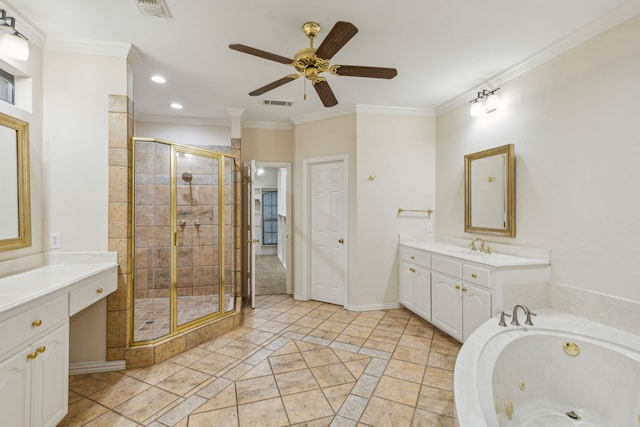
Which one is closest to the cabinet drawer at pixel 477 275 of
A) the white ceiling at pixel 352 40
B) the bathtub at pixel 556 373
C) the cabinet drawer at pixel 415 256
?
the bathtub at pixel 556 373

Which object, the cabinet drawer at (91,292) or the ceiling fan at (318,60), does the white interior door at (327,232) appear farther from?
the cabinet drawer at (91,292)

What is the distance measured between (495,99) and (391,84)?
1.05m

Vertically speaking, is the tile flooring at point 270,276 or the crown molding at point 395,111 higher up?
the crown molding at point 395,111

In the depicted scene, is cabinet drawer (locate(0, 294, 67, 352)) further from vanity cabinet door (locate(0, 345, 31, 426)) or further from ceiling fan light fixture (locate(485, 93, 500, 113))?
ceiling fan light fixture (locate(485, 93, 500, 113))

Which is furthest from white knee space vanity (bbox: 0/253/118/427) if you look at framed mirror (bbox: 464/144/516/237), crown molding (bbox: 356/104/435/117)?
framed mirror (bbox: 464/144/516/237)

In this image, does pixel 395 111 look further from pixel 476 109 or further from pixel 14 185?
pixel 14 185

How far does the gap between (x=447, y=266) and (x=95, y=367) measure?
329 centimetres

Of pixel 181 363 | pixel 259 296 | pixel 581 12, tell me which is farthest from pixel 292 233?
pixel 581 12

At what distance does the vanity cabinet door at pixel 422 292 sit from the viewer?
3166 mm

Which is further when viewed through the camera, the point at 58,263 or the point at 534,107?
the point at 534,107

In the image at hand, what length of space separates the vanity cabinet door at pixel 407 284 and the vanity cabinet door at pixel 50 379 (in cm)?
322

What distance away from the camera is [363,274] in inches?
147

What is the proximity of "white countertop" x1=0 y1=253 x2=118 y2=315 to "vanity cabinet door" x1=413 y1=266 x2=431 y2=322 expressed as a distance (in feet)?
9.98

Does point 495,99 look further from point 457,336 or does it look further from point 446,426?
point 446,426
